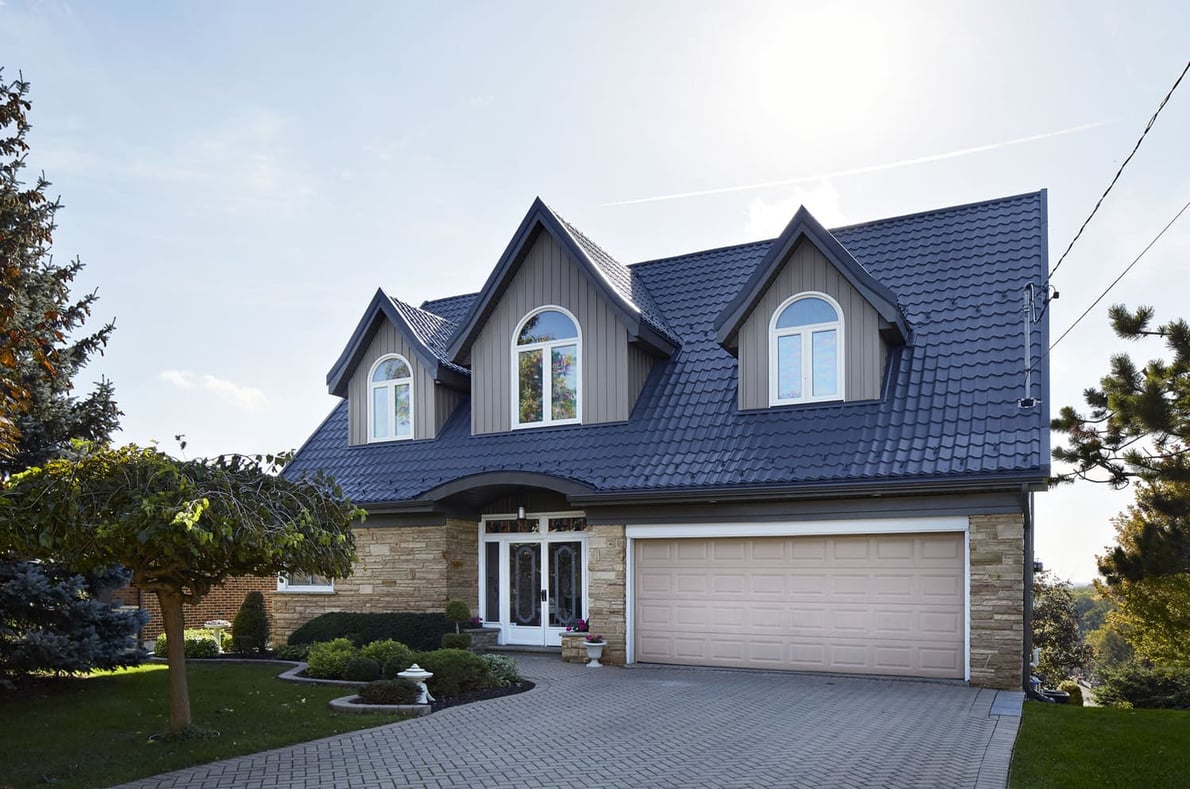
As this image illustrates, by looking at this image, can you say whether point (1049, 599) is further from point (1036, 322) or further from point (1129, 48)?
point (1129, 48)

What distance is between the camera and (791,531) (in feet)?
46.5

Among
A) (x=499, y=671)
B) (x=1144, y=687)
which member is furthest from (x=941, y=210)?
(x=499, y=671)

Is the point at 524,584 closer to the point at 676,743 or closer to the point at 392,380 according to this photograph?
the point at 392,380

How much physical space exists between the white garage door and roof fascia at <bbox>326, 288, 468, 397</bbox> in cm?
587

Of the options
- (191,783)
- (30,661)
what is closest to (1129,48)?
(191,783)

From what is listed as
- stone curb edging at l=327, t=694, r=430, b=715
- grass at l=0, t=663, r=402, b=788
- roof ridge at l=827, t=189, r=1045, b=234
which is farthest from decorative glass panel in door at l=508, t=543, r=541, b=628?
roof ridge at l=827, t=189, r=1045, b=234

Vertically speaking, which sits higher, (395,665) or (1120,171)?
(1120,171)

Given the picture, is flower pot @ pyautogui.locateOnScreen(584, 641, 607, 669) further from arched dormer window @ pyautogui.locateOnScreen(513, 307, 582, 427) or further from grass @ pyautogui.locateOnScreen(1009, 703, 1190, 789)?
grass @ pyautogui.locateOnScreen(1009, 703, 1190, 789)

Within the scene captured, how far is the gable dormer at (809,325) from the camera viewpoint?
15.1m

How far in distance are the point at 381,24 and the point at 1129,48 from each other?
9161mm

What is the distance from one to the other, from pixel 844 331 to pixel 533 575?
6949 millimetres

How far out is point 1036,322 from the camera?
47.8ft

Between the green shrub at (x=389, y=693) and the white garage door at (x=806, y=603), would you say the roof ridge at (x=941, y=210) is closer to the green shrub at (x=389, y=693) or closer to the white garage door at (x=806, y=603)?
the white garage door at (x=806, y=603)

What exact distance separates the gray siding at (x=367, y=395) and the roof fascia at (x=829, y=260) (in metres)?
6.22
